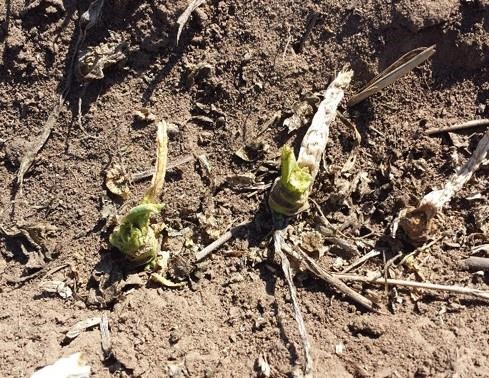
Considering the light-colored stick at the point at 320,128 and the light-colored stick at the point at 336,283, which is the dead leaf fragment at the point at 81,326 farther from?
the light-colored stick at the point at 320,128

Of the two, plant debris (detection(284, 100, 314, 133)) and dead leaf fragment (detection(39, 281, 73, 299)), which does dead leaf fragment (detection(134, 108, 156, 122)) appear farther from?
dead leaf fragment (detection(39, 281, 73, 299))

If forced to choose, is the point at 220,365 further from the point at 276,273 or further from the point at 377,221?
the point at 377,221

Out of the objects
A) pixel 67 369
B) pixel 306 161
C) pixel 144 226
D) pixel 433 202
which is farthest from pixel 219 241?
pixel 433 202

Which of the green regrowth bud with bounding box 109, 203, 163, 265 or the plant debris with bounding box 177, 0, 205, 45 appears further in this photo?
the plant debris with bounding box 177, 0, 205, 45

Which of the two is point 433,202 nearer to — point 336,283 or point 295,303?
point 336,283

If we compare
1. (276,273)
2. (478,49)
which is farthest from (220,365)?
(478,49)

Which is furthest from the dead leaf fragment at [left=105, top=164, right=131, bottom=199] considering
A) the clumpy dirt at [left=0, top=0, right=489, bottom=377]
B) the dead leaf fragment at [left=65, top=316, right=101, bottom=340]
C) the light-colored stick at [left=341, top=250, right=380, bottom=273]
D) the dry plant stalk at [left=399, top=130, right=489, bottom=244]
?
the dry plant stalk at [left=399, top=130, right=489, bottom=244]
